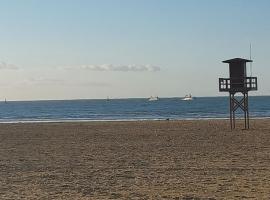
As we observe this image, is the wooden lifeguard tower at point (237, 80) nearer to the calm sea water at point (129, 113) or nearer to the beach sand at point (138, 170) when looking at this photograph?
the beach sand at point (138, 170)

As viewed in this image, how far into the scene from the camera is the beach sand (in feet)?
40.3

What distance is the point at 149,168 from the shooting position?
16344mm

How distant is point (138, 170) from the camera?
16.0 metres

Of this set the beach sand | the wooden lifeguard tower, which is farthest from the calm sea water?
Answer: the beach sand

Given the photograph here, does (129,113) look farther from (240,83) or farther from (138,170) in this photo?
(138,170)

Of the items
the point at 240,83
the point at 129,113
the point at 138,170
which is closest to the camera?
the point at 138,170

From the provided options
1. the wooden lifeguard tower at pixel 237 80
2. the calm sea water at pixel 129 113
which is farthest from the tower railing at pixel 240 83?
the calm sea water at pixel 129 113

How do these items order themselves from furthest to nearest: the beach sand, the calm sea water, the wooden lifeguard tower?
the calm sea water < the wooden lifeguard tower < the beach sand

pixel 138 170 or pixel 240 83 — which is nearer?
pixel 138 170

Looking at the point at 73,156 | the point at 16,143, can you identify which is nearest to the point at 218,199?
the point at 73,156

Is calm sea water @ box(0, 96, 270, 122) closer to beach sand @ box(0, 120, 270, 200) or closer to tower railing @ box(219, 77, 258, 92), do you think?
tower railing @ box(219, 77, 258, 92)

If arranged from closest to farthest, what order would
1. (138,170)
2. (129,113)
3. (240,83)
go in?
1. (138,170)
2. (240,83)
3. (129,113)

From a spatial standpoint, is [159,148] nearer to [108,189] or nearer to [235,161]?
[235,161]

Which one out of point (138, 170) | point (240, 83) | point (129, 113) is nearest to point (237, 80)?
point (240, 83)
